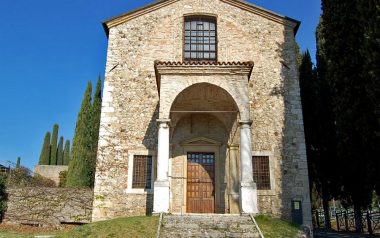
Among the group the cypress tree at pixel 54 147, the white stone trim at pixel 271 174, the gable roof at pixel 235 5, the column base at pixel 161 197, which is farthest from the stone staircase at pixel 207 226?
the cypress tree at pixel 54 147

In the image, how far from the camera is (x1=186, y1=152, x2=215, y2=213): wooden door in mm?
13477

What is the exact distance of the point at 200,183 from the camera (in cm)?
1370

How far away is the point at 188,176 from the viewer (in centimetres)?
1373

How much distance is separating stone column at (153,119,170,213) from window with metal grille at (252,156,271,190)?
3570 mm

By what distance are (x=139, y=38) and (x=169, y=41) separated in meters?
1.22

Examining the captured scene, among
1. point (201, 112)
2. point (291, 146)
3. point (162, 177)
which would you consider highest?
point (201, 112)

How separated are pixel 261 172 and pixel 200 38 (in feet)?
19.5

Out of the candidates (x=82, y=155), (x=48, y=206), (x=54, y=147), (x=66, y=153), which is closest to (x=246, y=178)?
(x=48, y=206)

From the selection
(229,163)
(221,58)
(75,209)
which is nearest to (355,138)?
(229,163)

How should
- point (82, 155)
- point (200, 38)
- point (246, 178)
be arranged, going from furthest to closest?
1. point (82, 155)
2. point (200, 38)
3. point (246, 178)

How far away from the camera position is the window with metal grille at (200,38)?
49.0 ft

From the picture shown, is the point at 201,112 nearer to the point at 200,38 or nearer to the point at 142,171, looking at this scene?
the point at 142,171

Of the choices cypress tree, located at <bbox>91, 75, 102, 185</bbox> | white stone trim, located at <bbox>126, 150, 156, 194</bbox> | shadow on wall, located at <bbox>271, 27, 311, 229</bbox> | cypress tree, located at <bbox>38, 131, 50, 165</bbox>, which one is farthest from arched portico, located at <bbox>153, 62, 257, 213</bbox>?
cypress tree, located at <bbox>38, 131, 50, 165</bbox>

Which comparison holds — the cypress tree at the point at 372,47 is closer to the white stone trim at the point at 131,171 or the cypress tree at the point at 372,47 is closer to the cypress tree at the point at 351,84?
the cypress tree at the point at 351,84
